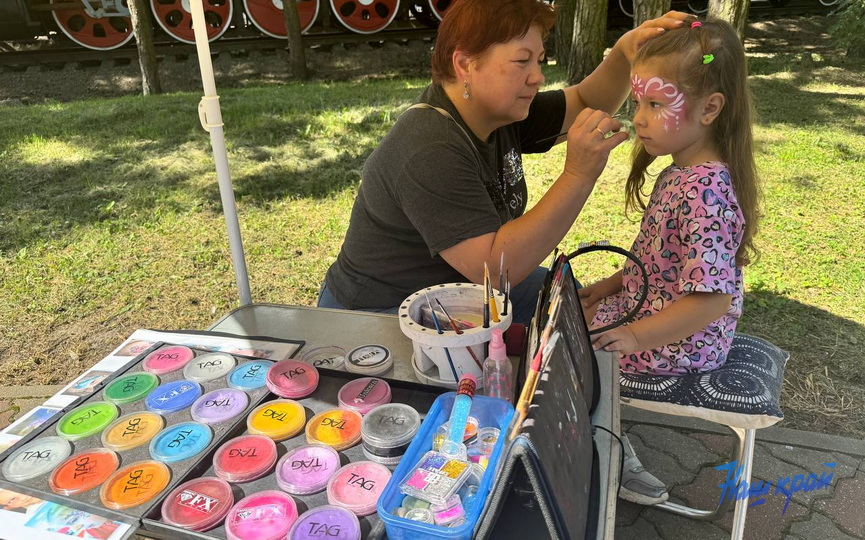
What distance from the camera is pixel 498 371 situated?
4.02ft

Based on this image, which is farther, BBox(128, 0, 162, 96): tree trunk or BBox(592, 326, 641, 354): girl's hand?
BBox(128, 0, 162, 96): tree trunk

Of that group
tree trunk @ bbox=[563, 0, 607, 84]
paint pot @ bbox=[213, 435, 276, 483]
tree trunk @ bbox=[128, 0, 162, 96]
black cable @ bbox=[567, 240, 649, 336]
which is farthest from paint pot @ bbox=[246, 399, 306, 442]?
tree trunk @ bbox=[128, 0, 162, 96]

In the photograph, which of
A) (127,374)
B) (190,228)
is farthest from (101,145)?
(127,374)

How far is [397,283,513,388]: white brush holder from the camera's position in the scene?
125 cm

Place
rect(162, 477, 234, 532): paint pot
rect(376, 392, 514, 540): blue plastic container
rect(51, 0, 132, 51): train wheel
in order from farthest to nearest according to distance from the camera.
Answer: rect(51, 0, 132, 51): train wheel → rect(162, 477, 234, 532): paint pot → rect(376, 392, 514, 540): blue plastic container

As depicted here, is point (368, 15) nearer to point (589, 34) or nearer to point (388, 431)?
point (589, 34)

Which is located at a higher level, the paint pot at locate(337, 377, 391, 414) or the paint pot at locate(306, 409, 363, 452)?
the paint pot at locate(337, 377, 391, 414)

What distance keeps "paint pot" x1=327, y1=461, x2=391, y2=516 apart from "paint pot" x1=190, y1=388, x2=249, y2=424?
0.30 meters

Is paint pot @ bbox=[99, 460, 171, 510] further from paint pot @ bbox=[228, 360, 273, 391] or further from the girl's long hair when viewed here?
the girl's long hair

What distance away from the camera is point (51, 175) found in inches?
213

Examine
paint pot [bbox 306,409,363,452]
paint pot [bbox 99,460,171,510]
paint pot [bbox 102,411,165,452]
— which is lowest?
paint pot [bbox 306,409,363,452]

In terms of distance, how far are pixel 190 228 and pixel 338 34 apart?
7.24m

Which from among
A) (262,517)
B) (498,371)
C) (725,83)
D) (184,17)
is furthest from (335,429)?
(184,17)

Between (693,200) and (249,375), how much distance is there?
3.96 feet
